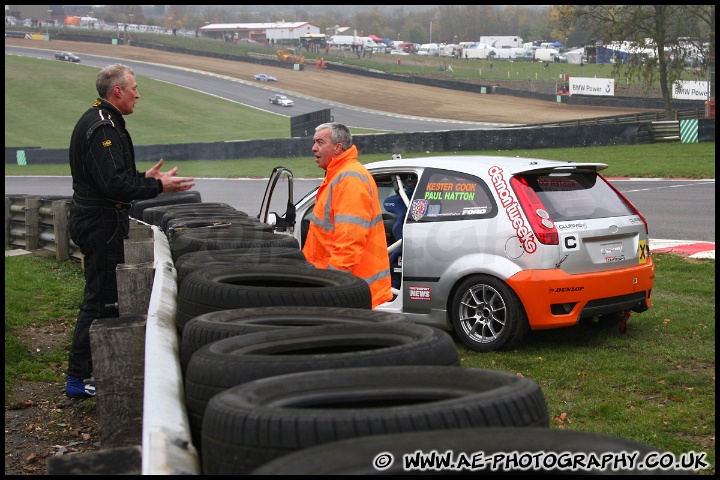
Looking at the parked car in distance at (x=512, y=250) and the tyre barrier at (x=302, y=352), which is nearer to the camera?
the tyre barrier at (x=302, y=352)

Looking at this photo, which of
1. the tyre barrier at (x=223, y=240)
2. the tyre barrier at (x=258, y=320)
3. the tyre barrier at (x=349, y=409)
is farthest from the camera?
the tyre barrier at (x=223, y=240)

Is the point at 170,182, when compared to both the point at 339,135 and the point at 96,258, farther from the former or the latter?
the point at 339,135

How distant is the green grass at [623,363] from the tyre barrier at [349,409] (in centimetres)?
218

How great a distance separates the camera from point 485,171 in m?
7.44

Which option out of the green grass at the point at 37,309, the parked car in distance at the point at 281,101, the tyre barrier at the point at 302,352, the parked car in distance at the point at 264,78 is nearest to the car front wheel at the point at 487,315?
the green grass at the point at 37,309

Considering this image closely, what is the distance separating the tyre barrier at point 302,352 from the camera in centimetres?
324

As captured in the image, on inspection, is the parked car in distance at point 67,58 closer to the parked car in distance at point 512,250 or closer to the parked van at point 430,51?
the parked van at point 430,51

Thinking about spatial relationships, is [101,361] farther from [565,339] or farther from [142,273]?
[565,339]

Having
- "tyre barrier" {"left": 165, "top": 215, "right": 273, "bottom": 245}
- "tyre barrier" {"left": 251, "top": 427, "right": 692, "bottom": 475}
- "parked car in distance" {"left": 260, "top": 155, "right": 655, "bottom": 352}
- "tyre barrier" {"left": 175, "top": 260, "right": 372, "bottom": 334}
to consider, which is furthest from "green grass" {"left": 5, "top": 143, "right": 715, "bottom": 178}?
"tyre barrier" {"left": 251, "top": 427, "right": 692, "bottom": 475}

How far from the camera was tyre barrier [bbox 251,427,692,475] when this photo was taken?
2.24 metres

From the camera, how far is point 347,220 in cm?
617

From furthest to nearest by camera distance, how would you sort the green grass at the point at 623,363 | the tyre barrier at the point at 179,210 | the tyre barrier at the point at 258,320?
the tyre barrier at the point at 179,210 → the green grass at the point at 623,363 → the tyre barrier at the point at 258,320

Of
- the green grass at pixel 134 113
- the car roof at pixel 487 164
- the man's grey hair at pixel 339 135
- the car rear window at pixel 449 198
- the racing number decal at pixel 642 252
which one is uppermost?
the green grass at pixel 134 113

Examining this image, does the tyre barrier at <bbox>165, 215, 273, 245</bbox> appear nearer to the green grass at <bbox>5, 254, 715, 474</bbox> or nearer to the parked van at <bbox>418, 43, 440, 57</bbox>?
the green grass at <bbox>5, 254, 715, 474</bbox>
